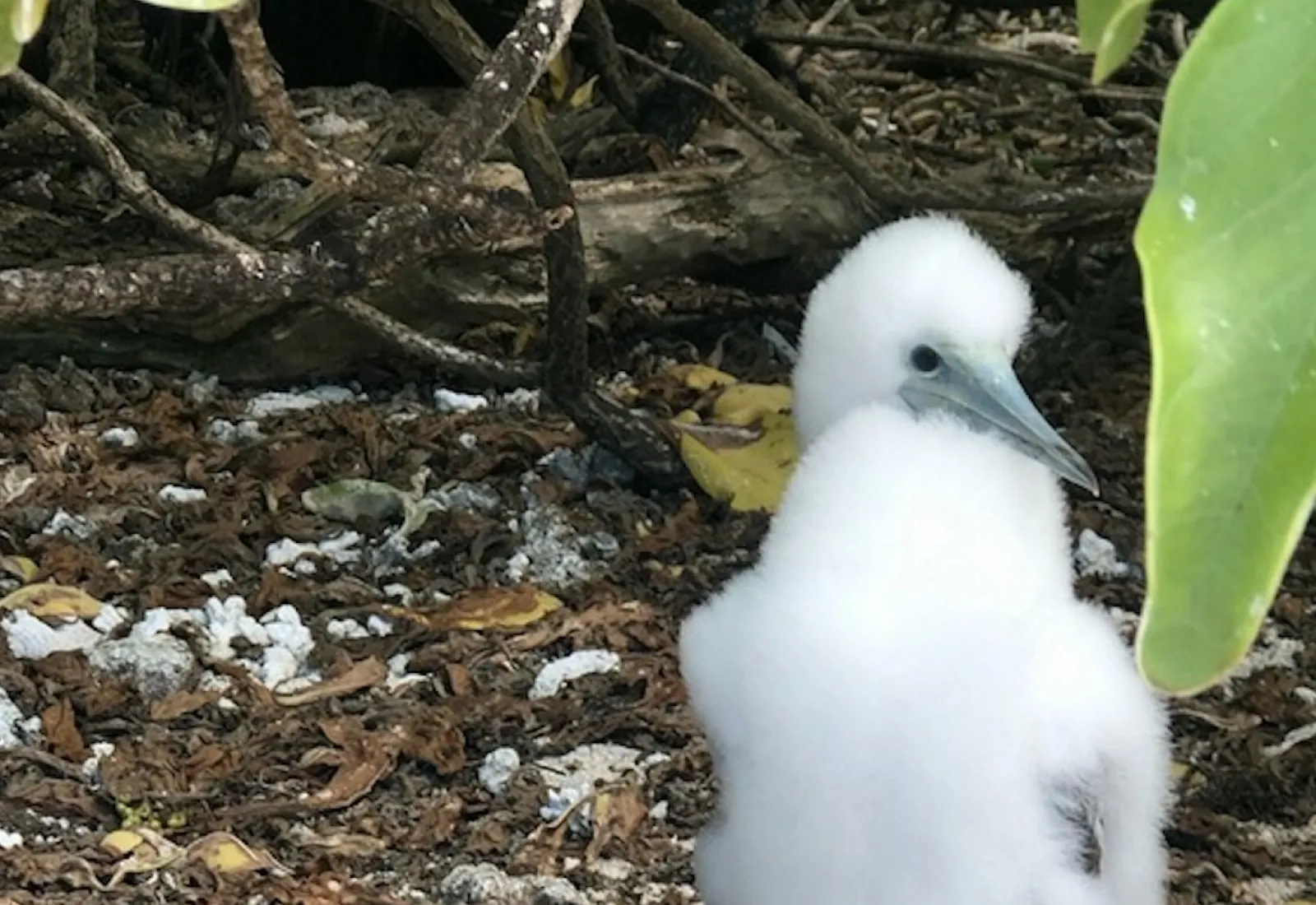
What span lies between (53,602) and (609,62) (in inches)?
59.0

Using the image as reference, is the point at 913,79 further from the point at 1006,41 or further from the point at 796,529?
the point at 796,529

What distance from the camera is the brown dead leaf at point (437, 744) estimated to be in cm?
257

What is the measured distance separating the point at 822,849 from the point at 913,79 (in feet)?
11.1

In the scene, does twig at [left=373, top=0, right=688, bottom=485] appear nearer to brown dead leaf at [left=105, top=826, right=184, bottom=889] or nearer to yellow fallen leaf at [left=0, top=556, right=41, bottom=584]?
yellow fallen leaf at [left=0, top=556, right=41, bottom=584]

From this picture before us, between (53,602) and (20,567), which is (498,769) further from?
(20,567)

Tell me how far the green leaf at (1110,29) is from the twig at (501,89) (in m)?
0.45

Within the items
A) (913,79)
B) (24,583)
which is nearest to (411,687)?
(24,583)

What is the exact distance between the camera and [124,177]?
240 cm

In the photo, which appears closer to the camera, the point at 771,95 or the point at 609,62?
the point at 771,95

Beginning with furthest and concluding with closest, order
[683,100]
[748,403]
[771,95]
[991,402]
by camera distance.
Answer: [683,100]
[748,403]
[771,95]
[991,402]

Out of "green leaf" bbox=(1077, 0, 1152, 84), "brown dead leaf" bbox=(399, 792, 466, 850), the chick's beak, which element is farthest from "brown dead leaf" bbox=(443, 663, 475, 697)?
"green leaf" bbox=(1077, 0, 1152, 84)

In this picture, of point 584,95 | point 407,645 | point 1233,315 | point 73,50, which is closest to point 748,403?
point 407,645

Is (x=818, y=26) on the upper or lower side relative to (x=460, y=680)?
upper

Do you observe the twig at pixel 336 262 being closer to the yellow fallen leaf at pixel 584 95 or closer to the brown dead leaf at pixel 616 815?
the brown dead leaf at pixel 616 815
